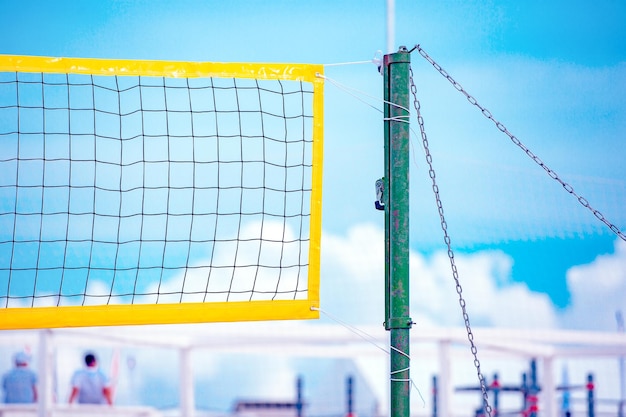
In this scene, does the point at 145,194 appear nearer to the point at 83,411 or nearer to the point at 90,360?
the point at 90,360

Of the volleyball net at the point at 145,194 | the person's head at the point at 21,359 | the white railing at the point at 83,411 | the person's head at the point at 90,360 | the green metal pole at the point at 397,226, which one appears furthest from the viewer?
the volleyball net at the point at 145,194

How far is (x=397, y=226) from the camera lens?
306 cm

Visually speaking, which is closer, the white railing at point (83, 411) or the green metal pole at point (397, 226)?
the green metal pole at point (397, 226)

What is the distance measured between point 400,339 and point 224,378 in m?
6.18

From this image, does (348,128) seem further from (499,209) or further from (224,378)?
(224,378)

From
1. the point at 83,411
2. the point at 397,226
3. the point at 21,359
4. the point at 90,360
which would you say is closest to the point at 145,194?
the point at 21,359

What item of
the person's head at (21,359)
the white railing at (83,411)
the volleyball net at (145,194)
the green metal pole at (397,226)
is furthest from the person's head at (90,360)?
the green metal pole at (397,226)

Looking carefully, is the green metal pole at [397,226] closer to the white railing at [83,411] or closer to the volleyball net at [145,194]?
the white railing at [83,411]

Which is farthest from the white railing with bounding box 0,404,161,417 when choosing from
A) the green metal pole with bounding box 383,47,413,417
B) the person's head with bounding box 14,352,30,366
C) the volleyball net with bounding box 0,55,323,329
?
the green metal pole with bounding box 383,47,413,417

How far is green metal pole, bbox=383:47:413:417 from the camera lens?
3.02 metres

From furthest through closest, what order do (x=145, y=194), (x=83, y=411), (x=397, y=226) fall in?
(x=145, y=194) → (x=83, y=411) → (x=397, y=226)

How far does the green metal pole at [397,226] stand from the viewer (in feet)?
9.92

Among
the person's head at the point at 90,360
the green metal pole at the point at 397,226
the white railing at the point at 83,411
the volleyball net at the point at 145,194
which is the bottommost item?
the white railing at the point at 83,411

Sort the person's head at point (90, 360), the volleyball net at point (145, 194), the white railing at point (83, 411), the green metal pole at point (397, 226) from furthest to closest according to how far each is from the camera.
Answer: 1. the volleyball net at point (145, 194)
2. the person's head at point (90, 360)
3. the white railing at point (83, 411)
4. the green metal pole at point (397, 226)
